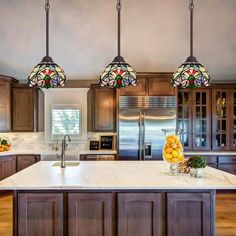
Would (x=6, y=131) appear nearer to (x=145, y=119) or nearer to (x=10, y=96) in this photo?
(x=10, y=96)

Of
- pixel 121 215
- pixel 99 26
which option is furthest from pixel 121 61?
pixel 99 26

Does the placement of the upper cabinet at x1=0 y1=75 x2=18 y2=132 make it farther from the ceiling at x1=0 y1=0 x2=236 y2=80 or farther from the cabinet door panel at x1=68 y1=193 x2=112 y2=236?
the cabinet door panel at x1=68 y1=193 x2=112 y2=236

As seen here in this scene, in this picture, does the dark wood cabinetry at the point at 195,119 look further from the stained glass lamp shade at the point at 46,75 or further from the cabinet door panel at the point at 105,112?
the stained glass lamp shade at the point at 46,75

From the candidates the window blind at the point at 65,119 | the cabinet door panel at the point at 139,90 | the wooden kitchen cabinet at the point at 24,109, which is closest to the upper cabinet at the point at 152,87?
the cabinet door panel at the point at 139,90

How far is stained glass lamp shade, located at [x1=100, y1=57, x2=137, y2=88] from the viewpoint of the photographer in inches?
126

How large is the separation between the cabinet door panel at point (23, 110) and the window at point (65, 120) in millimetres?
493

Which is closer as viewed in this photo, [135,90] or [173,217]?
[173,217]

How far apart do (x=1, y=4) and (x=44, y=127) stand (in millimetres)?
2701

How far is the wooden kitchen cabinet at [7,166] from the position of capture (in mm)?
5648

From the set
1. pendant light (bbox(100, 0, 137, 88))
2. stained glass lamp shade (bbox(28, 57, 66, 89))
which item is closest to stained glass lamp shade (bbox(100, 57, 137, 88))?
pendant light (bbox(100, 0, 137, 88))

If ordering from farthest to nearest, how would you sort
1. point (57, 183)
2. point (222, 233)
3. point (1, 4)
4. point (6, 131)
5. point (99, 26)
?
point (6, 131) < point (99, 26) < point (1, 4) < point (222, 233) < point (57, 183)

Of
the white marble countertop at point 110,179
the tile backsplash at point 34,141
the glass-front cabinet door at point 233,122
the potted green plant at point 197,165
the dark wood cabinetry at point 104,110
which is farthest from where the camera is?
the tile backsplash at point 34,141

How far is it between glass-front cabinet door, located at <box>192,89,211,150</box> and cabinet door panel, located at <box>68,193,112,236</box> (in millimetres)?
3829

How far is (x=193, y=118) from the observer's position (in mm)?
6160
